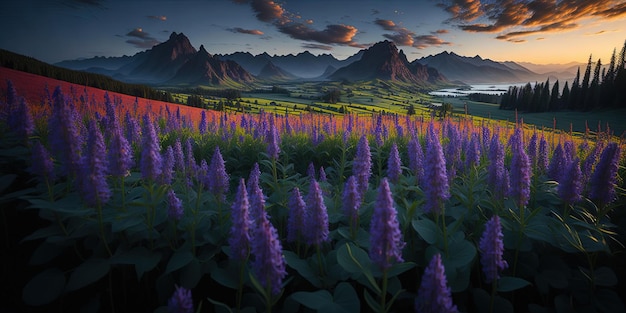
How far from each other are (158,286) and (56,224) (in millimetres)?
1426

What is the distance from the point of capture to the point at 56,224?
3143mm

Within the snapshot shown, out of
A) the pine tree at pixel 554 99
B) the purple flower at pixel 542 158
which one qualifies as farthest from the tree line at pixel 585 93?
the purple flower at pixel 542 158

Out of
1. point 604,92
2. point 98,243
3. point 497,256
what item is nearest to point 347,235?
point 497,256

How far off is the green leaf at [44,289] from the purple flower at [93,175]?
0.74m

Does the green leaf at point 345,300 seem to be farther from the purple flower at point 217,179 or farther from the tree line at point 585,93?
the tree line at point 585,93

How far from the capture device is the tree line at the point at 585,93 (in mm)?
72500

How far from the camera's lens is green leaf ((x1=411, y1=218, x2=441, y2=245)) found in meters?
2.96

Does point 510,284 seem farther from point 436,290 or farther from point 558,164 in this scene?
point 558,164

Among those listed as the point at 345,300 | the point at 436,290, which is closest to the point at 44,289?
the point at 345,300

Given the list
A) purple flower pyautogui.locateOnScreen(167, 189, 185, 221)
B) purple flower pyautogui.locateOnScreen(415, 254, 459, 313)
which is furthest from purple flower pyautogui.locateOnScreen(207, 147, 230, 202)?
purple flower pyautogui.locateOnScreen(415, 254, 459, 313)

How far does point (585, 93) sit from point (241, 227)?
112m

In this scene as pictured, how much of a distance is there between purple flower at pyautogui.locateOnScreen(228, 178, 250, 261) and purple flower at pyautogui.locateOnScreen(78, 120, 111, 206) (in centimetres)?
144

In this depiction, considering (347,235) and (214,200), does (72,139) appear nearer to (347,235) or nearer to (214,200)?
(214,200)

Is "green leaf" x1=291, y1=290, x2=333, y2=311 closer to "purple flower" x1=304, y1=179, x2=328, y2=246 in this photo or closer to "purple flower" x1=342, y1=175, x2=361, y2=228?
"purple flower" x1=304, y1=179, x2=328, y2=246
